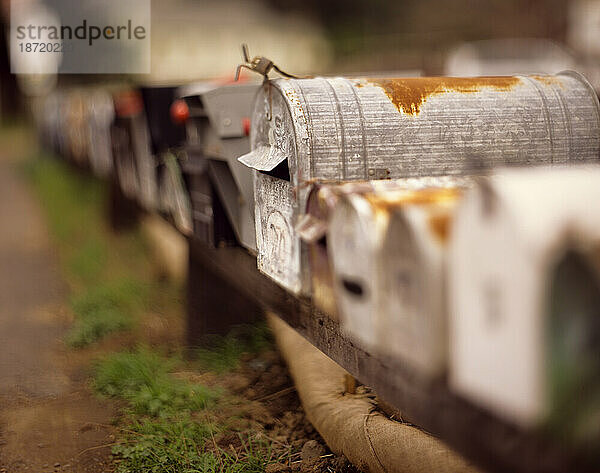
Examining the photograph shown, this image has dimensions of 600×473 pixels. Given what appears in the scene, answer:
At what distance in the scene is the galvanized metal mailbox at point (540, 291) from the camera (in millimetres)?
985

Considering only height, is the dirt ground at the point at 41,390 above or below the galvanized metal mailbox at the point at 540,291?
below

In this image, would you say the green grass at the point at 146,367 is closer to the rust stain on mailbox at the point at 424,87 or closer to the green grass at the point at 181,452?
the green grass at the point at 181,452

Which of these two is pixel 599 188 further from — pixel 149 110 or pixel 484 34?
pixel 484 34

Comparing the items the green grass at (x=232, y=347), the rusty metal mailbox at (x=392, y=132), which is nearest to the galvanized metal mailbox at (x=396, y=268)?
the rusty metal mailbox at (x=392, y=132)

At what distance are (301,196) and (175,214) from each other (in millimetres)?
1749

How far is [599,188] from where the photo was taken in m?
1.06

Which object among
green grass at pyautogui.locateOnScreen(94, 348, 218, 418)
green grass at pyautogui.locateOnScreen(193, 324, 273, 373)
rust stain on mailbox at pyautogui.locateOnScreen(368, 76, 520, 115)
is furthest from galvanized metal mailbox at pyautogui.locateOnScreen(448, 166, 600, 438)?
green grass at pyautogui.locateOnScreen(193, 324, 273, 373)

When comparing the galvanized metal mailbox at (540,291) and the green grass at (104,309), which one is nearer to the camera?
the galvanized metal mailbox at (540,291)

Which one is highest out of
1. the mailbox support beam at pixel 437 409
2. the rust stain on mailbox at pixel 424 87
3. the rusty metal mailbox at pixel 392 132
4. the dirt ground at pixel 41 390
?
the rust stain on mailbox at pixel 424 87

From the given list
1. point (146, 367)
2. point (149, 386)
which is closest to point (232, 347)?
point (146, 367)

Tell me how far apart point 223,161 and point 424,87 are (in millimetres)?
925

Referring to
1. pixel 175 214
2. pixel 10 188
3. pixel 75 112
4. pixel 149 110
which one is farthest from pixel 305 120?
pixel 10 188

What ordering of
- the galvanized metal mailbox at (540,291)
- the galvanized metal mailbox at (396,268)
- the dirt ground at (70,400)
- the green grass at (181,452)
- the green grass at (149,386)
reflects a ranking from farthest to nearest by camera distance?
the green grass at (149,386), the dirt ground at (70,400), the green grass at (181,452), the galvanized metal mailbox at (396,268), the galvanized metal mailbox at (540,291)

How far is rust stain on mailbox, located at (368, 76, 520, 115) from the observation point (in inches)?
78.9
